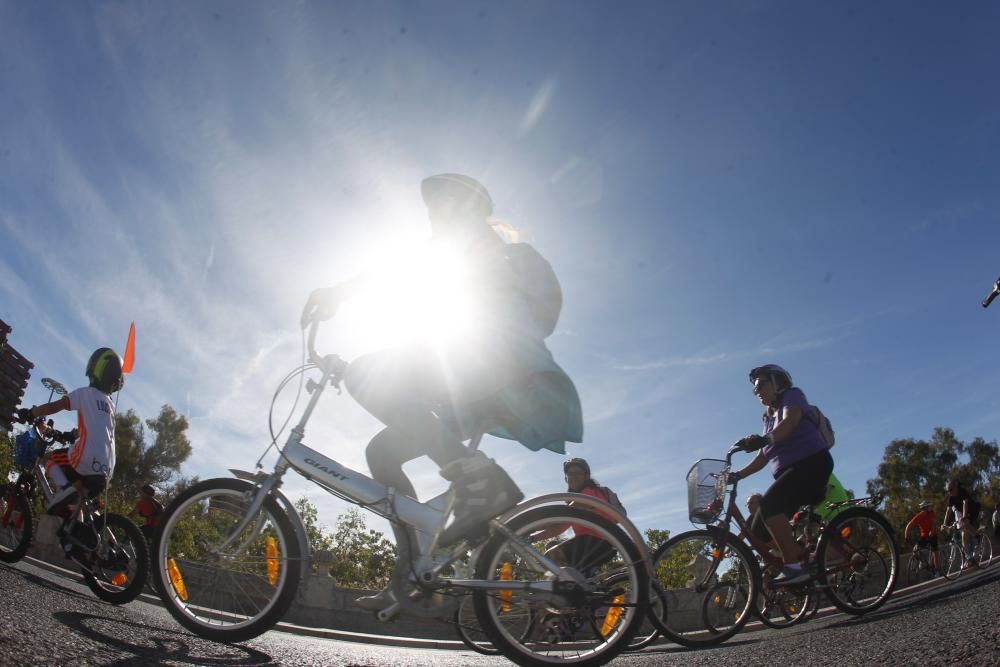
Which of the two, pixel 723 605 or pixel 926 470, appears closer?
pixel 723 605

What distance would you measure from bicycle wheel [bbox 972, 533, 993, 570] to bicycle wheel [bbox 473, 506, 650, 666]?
47.6 feet

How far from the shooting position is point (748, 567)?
493 cm

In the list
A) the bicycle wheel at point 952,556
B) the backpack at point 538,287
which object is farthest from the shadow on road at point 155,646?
the bicycle wheel at point 952,556

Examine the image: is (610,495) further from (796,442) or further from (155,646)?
(155,646)

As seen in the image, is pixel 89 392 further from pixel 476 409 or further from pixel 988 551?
pixel 988 551

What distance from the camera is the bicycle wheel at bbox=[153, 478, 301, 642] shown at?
2.87m

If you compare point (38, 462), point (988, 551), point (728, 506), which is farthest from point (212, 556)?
point (988, 551)

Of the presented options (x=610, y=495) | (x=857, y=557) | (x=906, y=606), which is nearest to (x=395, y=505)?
(x=610, y=495)

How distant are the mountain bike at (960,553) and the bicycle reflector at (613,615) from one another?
13.7m

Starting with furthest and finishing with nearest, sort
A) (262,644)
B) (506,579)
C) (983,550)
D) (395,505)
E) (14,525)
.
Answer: (983,550) → (14,525) → (262,644) → (395,505) → (506,579)

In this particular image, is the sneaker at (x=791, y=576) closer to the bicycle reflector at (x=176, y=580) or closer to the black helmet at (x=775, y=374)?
the black helmet at (x=775, y=374)

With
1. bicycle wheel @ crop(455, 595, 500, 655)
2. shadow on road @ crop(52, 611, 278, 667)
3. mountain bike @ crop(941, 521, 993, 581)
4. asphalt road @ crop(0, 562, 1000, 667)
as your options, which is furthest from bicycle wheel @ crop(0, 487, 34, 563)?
mountain bike @ crop(941, 521, 993, 581)

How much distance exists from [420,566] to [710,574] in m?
3.28

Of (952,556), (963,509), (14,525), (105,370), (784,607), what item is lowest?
(14,525)
